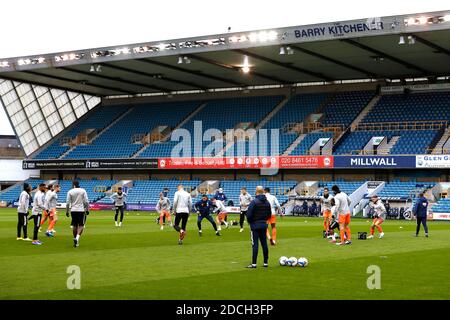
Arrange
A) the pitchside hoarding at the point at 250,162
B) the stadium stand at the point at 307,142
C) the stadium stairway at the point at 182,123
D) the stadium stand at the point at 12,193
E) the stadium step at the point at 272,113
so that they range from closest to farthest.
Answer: the pitchside hoarding at the point at 250,162
the stadium stand at the point at 307,142
the stadium step at the point at 272,113
the stadium stairway at the point at 182,123
the stadium stand at the point at 12,193

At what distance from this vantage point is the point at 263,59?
5403cm

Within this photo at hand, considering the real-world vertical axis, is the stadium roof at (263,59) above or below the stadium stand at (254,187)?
above

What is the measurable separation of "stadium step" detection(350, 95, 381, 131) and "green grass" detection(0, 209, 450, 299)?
3404cm

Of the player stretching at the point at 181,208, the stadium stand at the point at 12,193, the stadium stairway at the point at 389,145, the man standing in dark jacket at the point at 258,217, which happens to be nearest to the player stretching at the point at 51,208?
the player stretching at the point at 181,208

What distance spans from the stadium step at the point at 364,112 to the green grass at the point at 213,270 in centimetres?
3404

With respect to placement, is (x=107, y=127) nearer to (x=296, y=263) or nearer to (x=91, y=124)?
(x=91, y=124)

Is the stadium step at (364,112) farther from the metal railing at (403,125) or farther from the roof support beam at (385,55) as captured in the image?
the roof support beam at (385,55)

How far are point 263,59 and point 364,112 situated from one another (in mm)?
11662

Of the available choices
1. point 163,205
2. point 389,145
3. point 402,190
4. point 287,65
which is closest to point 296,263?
point 163,205

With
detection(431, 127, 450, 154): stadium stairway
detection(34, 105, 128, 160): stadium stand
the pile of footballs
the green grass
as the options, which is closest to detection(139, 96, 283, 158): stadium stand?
detection(34, 105, 128, 160): stadium stand

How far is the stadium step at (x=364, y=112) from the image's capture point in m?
59.6

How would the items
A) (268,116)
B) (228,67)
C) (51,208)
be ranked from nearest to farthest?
(51,208)
(228,67)
(268,116)

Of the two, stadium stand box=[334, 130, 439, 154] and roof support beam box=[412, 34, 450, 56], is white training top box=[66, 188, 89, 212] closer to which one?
roof support beam box=[412, 34, 450, 56]

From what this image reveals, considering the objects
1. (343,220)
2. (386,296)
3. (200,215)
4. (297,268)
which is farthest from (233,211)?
(386,296)
